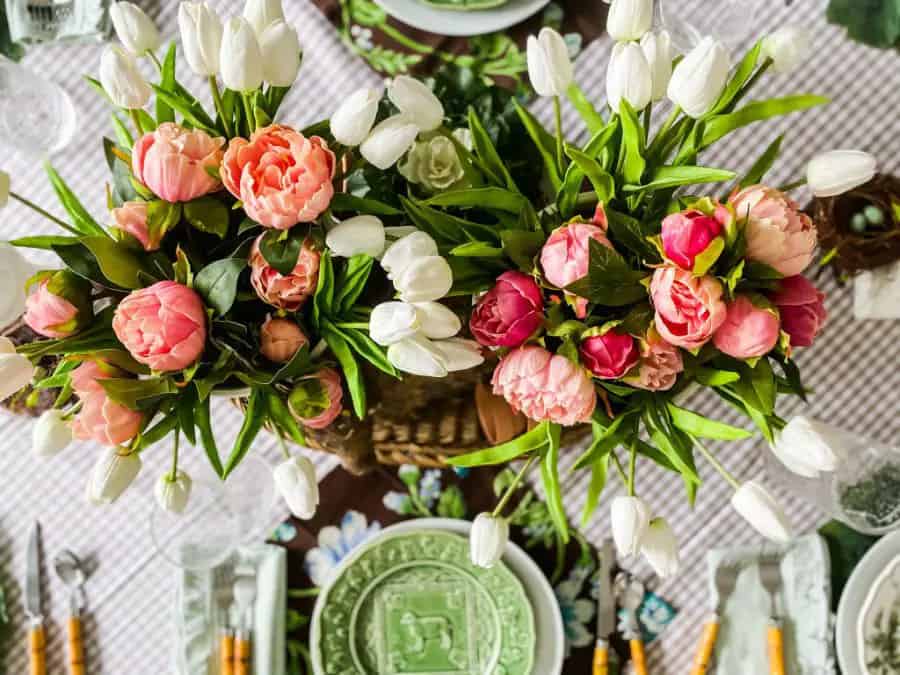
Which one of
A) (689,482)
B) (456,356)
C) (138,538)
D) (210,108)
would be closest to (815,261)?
(689,482)

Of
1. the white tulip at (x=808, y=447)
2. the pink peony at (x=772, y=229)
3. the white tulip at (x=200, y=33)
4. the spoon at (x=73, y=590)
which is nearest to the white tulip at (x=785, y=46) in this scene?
the pink peony at (x=772, y=229)

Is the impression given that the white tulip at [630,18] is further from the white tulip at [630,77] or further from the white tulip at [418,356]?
the white tulip at [418,356]

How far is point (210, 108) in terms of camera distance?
0.81 m

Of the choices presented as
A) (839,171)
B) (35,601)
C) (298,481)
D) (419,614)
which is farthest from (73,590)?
(839,171)

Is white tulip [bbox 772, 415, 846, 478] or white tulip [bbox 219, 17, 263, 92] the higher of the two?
white tulip [bbox 219, 17, 263, 92]

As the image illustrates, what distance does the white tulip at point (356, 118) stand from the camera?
463 mm

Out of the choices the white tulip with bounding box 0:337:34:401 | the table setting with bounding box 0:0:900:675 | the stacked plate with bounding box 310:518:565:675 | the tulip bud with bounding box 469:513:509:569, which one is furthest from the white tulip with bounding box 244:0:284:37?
the stacked plate with bounding box 310:518:565:675

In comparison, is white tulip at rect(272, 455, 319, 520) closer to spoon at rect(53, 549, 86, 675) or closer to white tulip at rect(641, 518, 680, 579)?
white tulip at rect(641, 518, 680, 579)

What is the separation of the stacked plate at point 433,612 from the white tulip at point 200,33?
51 cm

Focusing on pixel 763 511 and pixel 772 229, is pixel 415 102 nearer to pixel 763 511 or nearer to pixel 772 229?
pixel 772 229

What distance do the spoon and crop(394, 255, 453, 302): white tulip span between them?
0.61 meters

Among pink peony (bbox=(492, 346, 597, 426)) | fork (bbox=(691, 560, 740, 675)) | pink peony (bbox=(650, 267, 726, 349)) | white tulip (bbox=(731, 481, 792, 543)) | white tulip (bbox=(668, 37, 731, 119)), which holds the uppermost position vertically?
white tulip (bbox=(668, 37, 731, 119))

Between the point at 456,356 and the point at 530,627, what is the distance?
444 millimetres

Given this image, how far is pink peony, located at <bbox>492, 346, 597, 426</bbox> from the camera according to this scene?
18.4 inches
